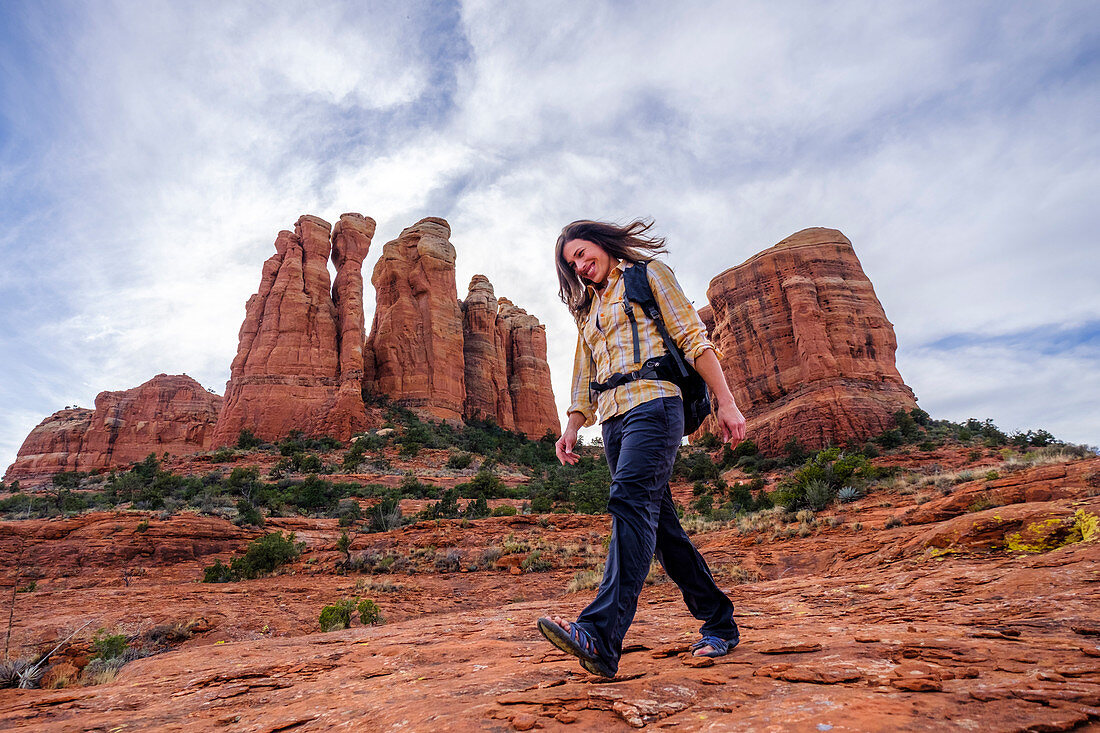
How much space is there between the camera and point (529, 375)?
184 feet

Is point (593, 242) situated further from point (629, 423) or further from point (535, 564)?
point (535, 564)

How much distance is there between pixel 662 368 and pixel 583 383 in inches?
25.5

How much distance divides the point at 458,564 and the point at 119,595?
526 cm

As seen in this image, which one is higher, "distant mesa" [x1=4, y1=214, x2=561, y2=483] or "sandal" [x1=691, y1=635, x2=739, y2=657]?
"distant mesa" [x1=4, y1=214, x2=561, y2=483]

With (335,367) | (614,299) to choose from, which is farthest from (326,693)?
(335,367)

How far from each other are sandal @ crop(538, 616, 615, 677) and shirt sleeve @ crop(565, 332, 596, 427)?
115 centimetres

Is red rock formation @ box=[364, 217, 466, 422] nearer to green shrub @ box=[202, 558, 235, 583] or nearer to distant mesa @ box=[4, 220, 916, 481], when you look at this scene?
distant mesa @ box=[4, 220, 916, 481]

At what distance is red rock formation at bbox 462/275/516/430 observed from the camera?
50000mm

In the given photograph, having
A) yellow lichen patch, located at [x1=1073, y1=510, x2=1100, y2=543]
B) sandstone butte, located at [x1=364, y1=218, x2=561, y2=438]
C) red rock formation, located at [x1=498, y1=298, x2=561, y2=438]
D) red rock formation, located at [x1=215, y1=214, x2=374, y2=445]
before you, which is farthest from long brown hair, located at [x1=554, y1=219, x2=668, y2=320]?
red rock formation, located at [x1=498, y1=298, x2=561, y2=438]

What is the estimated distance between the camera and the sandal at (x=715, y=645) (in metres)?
2.33

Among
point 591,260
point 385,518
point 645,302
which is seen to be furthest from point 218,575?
Answer: point 645,302

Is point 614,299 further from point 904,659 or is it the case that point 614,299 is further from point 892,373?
point 892,373

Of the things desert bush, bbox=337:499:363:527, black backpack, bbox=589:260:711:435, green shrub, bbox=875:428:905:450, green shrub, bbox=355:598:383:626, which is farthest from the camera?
green shrub, bbox=875:428:905:450

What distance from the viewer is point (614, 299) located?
8.81 feet
